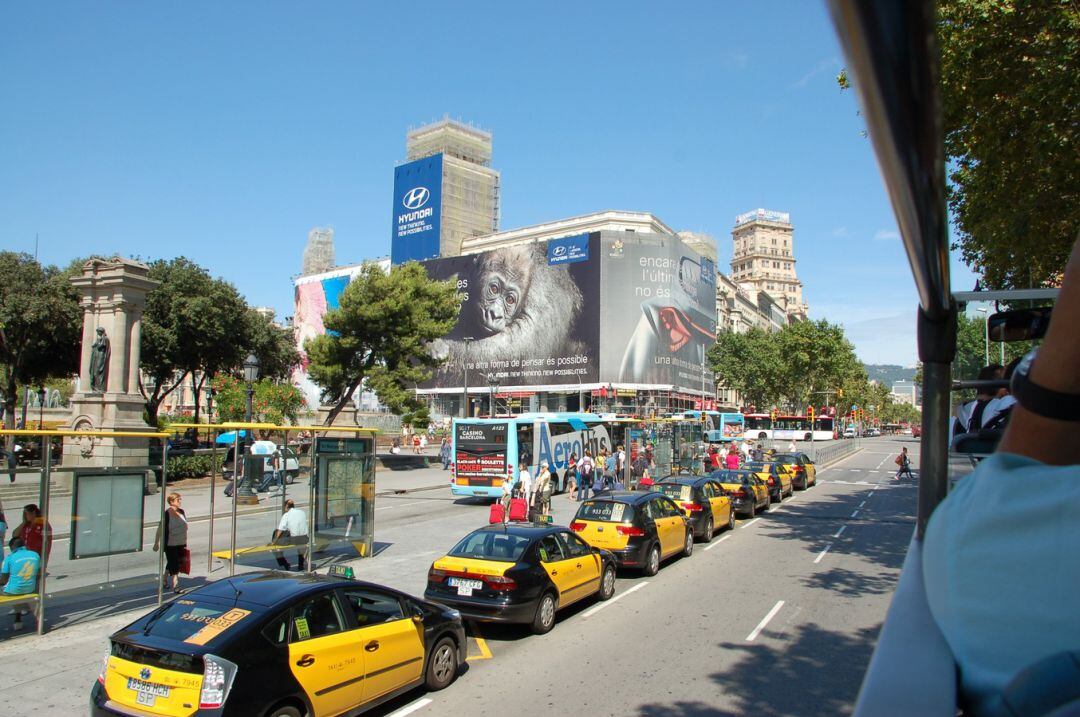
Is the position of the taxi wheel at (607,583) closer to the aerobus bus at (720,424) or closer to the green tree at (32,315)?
the green tree at (32,315)

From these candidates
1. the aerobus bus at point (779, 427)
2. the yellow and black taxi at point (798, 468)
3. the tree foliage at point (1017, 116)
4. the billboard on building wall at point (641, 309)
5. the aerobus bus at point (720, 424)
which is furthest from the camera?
the aerobus bus at point (779, 427)

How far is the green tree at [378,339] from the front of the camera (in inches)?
1624

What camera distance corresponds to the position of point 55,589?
10.4 meters

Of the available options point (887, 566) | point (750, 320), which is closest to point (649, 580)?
point (887, 566)

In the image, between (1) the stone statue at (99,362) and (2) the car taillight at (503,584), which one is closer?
(2) the car taillight at (503,584)

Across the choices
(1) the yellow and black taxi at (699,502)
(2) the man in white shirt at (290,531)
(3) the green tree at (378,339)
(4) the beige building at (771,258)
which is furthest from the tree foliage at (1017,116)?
(4) the beige building at (771,258)

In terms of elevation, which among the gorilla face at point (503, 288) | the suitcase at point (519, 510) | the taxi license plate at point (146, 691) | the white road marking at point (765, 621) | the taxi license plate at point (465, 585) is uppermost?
the gorilla face at point (503, 288)

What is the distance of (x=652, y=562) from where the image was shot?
48.8 ft

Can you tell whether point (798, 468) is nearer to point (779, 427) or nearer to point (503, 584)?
point (503, 584)

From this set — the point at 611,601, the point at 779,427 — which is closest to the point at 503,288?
the point at 779,427

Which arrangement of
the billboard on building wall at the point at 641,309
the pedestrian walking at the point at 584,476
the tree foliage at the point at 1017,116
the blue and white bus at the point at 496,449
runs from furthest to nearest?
the billboard on building wall at the point at 641,309 < the pedestrian walking at the point at 584,476 < the blue and white bus at the point at 496,449 < the tree foliage at the point at 1017,116

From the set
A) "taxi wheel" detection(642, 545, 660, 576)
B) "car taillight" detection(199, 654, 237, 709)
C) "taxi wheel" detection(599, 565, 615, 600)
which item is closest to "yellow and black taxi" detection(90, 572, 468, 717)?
"car taillight" detection(199, 654, 237, 709)

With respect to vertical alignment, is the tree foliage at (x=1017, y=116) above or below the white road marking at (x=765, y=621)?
above

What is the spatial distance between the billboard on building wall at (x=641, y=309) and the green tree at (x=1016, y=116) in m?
57.1
